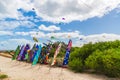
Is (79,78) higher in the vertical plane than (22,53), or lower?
lower

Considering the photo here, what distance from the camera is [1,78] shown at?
12.4 metres

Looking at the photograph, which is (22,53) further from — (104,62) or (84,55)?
(104,62)

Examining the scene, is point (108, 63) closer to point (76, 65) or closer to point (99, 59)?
point (99, 59)

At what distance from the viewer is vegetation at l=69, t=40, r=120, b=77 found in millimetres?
11766

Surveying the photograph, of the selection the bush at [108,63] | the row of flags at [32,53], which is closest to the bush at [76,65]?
the bush at [108,63]

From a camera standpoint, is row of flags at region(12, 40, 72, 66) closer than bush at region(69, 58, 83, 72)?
No

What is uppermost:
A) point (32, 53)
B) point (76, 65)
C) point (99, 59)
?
point (32, 53)

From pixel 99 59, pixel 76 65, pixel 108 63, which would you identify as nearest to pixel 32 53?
pixel 76 65

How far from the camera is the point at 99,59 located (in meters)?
12.7

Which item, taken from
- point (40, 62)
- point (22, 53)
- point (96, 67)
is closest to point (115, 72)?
point (96, 67)

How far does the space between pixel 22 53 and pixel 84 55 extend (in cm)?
986

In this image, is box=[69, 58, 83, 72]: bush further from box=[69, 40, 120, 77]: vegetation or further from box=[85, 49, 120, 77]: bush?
box=[85, 49, 120, 77]: bush

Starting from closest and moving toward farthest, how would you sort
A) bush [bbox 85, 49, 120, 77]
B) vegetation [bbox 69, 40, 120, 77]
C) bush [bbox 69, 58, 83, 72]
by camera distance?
bush [bbox 85, 49, 120, 77] → vegetation [bbox 69, 40, 120, 77] → bush [bbox 69, 58, 83, 72]

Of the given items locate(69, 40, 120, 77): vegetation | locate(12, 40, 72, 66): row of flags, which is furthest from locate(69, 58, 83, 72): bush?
locate(12, 40, 72, 66): row of flags
